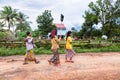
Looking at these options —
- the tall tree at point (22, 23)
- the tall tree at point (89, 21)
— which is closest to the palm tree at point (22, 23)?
the tall tree at point (22, 23)

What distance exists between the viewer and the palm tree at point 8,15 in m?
72.9

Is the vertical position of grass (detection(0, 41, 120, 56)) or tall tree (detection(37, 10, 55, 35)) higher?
tall tree (detection(37, 10, 55, 35))

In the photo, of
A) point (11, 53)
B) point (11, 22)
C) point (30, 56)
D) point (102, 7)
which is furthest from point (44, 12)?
point (30, 56)

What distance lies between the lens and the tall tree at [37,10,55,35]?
70375 millimetres

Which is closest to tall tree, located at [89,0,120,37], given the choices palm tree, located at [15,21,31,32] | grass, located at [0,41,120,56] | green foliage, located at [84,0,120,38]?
green foliage, located at [84,0,120,38]

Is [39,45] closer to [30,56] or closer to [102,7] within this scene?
[30,56]

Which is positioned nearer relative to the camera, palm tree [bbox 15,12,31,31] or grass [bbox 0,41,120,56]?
grass [bbox 0,41,120,56]

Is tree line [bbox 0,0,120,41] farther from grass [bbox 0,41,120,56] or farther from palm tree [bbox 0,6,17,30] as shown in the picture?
grass [bbox 0,41,120,56]

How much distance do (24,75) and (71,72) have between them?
5.67 feet

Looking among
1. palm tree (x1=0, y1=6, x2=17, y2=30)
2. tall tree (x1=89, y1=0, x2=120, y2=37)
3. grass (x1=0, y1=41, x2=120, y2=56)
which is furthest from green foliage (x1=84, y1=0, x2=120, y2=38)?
grass (x1=0, y1=41, x2=120, y2=56)

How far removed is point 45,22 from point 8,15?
31.1 ft

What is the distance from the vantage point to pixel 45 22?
70.3 meters

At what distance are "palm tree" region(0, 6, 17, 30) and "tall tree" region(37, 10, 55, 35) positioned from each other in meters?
6.79

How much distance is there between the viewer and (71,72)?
11.9 metres
